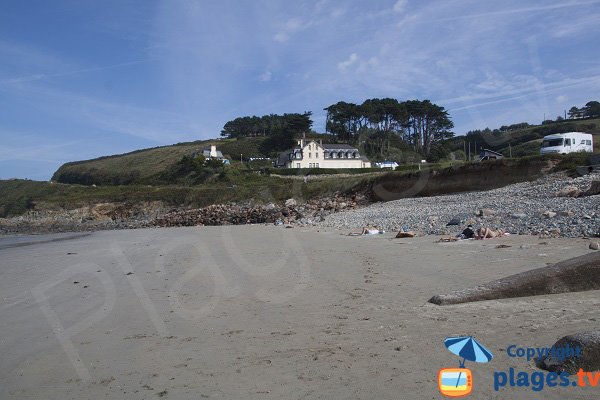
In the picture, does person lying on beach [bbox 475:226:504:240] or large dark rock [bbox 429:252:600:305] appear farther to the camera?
person lying on beach [bbox 475:226:504:240]

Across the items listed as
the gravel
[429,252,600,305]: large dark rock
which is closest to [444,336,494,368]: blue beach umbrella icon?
[429,252,600,305]: large dark rock

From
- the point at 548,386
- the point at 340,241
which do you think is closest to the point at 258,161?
the point at 340,241

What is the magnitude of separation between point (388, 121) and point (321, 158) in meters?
15.7

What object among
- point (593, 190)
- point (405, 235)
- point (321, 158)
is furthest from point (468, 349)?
point (321, 158)

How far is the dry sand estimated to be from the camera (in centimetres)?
399

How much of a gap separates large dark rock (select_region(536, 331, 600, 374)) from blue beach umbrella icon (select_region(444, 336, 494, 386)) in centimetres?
43

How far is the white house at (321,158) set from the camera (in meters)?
64.2

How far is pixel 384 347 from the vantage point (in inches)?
180

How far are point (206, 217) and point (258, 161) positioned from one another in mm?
42519

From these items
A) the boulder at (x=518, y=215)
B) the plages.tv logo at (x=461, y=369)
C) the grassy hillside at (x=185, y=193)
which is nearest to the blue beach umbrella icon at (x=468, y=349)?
the plages.tv logo at (x=461, y=369)

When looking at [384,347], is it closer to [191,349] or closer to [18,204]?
[191,349]

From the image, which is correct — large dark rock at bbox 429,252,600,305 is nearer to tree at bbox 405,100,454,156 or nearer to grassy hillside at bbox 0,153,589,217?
grassy hillside at bbox 0,153,589,217

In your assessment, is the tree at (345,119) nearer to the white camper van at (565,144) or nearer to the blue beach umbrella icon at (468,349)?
the white camper van at (565,144)

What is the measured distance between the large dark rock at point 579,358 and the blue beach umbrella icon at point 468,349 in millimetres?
425
